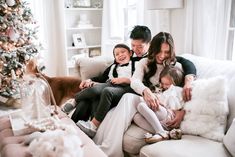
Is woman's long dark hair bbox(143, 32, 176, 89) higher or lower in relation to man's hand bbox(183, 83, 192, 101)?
higher

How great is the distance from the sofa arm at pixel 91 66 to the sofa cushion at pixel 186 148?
1.13 m

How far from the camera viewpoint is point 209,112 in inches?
64.2

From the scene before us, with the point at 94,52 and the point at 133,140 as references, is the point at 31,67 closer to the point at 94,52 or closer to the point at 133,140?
the point at 94,52

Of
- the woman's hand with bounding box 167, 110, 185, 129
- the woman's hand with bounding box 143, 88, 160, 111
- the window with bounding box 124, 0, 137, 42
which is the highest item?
the window with bounding box 124, 0, 137, 42

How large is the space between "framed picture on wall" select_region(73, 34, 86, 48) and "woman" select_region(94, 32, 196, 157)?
239 cm

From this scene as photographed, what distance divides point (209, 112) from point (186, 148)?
350 millimetres

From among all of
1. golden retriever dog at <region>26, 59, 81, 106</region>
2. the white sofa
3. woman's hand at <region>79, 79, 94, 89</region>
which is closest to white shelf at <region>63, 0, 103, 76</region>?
golden retriever dog at <region>26, 59, 81, 106</region>

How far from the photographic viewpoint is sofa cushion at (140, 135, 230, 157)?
1363 mm

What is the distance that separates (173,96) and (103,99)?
0.55m

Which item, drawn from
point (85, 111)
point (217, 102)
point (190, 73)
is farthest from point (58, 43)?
point (217, 102)

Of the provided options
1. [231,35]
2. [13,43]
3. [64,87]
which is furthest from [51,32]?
[231,35]

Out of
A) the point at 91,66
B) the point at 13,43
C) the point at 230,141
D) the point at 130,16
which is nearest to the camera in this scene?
the point at 230,141

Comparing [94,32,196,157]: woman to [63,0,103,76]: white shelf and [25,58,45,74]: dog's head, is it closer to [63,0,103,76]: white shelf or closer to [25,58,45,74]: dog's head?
[25,58,45,74]: dog's head

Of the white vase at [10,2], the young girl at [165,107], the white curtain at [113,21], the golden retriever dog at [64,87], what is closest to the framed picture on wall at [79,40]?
the white curtain at [113,21]
